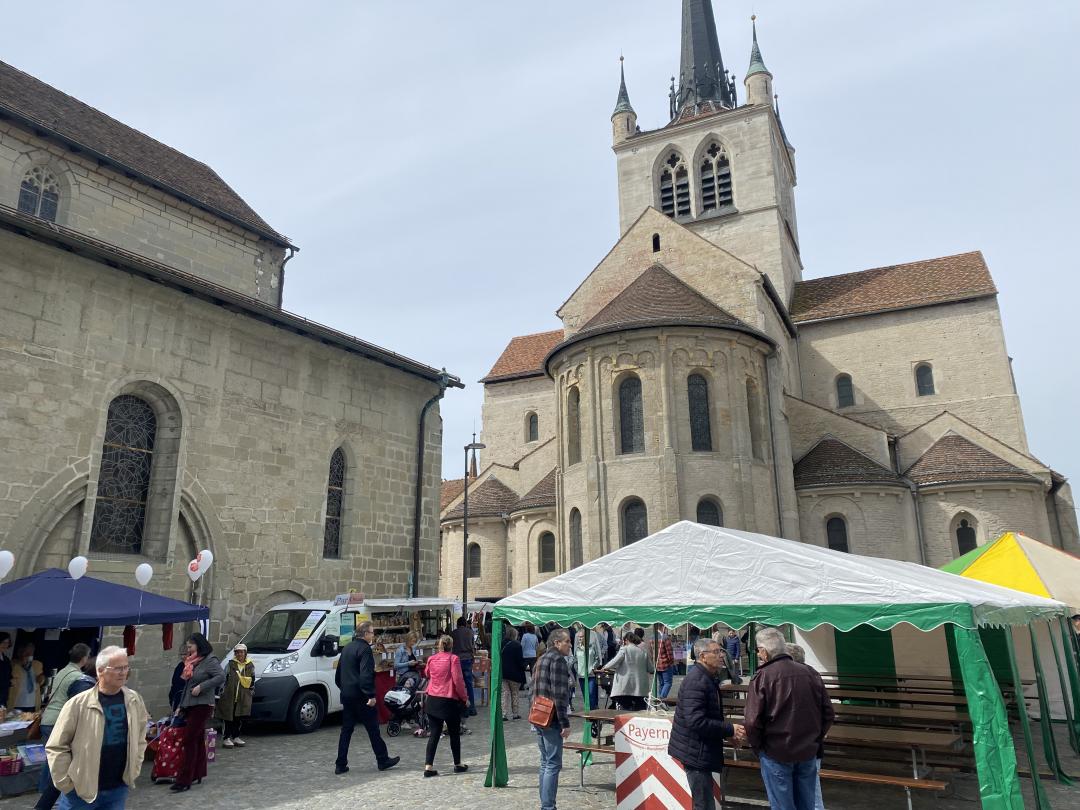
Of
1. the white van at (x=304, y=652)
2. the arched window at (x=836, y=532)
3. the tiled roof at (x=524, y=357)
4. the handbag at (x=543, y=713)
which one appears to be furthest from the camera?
the tiled roof at (x=524, y=357)

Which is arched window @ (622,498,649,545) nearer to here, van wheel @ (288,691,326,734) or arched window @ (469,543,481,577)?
arched window @ (469,543,481,577)

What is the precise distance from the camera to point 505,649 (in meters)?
12.9

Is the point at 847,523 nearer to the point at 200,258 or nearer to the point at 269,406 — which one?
the point at 269,406

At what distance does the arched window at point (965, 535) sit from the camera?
2488cm

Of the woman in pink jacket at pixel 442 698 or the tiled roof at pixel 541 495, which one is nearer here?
the woman in pink jacket at pixel 442 698

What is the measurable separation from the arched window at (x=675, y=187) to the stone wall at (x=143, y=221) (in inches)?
839

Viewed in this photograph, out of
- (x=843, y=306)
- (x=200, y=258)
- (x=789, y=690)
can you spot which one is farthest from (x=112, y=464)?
(x=843, y=306)

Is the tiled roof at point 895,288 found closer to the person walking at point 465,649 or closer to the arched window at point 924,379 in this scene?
the arched window at point 924,379

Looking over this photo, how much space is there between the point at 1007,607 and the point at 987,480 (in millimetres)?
20231

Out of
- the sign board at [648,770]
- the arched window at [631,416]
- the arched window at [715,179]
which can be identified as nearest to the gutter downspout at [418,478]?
the arched window at [631,416]

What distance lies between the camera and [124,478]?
11.9 meters

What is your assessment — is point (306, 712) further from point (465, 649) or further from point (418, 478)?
point (418, 478)

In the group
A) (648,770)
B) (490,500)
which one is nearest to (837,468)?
(490,500)

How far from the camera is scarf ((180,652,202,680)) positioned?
830 cm
